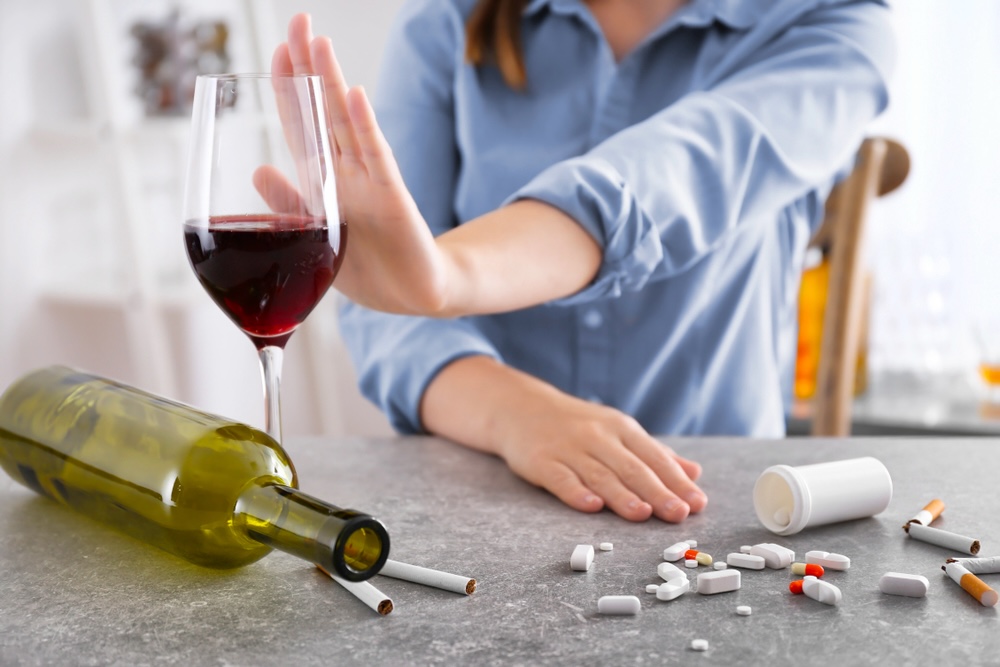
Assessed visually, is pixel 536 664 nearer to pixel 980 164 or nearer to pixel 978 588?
Answer: pixel 978 588

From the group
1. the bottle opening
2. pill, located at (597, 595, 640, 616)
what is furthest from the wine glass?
pill, located at (597, 595, 640, 616)

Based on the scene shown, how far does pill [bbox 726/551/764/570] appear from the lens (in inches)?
23.2

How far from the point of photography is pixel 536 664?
0.47 metres

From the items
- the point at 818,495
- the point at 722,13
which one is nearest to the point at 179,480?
the point at 818,495

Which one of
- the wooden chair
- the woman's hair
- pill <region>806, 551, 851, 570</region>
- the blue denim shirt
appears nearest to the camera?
pill <region>806, 551, 851, 570</region>

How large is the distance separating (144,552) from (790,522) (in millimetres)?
397

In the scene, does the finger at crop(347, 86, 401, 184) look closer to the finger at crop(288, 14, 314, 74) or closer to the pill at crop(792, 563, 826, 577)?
the finger at crop(288, 14, 314, 74)

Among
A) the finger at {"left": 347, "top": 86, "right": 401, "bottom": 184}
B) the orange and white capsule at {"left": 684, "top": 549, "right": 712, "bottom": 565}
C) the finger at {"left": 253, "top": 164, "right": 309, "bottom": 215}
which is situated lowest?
the orange and white capsule at {"left": 684, "top": 549, "right": 712, "bottom": 565}

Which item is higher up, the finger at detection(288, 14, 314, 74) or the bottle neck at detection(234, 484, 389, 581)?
the finger at detection(288, 14, 314, 74)

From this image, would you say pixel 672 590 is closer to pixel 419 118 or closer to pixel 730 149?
pixel 730 149

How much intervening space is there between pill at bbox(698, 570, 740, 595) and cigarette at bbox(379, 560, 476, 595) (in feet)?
0.40

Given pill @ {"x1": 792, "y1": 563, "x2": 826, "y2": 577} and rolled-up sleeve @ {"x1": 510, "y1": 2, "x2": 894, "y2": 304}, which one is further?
rolled-up sleeve @ {"x1": 510, "y1": 2, "x2": 894, "y2": 304}

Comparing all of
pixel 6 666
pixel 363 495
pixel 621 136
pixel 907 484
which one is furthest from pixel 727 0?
pixel 6 666

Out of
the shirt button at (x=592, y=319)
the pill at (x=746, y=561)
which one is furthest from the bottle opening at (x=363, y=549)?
the shirt button at (x=592, y=319)
